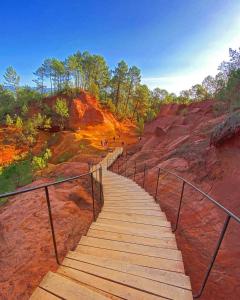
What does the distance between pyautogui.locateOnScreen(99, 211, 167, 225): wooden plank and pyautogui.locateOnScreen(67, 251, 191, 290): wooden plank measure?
73.5 inches

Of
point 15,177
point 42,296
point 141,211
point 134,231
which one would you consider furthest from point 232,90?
point 42,296

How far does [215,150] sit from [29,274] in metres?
7.99

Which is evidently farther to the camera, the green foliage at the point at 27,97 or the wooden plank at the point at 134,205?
the green foliage at the point at 27,97

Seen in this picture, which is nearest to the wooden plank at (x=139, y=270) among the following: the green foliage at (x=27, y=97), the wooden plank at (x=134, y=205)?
the wooden plank at (x=134, y=205)

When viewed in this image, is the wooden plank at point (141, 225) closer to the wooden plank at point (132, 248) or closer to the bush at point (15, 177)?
the wooden plank at point (132, 248)

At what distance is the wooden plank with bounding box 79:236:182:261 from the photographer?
123 inches

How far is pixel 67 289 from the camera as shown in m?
2.11

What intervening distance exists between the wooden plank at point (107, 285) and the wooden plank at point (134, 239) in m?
1.18

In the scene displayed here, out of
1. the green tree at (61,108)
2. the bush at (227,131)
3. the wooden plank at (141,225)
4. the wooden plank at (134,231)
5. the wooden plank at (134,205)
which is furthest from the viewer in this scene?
the green tree at (61,108)

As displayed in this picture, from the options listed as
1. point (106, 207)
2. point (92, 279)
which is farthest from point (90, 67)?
point (92, 279)

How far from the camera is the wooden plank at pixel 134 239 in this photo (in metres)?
3.48

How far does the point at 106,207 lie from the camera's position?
5.69m

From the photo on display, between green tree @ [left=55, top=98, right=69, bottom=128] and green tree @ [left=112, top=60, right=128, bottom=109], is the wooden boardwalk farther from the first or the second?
green tree @ [left=112, top=60, right=128, bottom=109]

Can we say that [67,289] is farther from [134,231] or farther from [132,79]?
[132,79]
